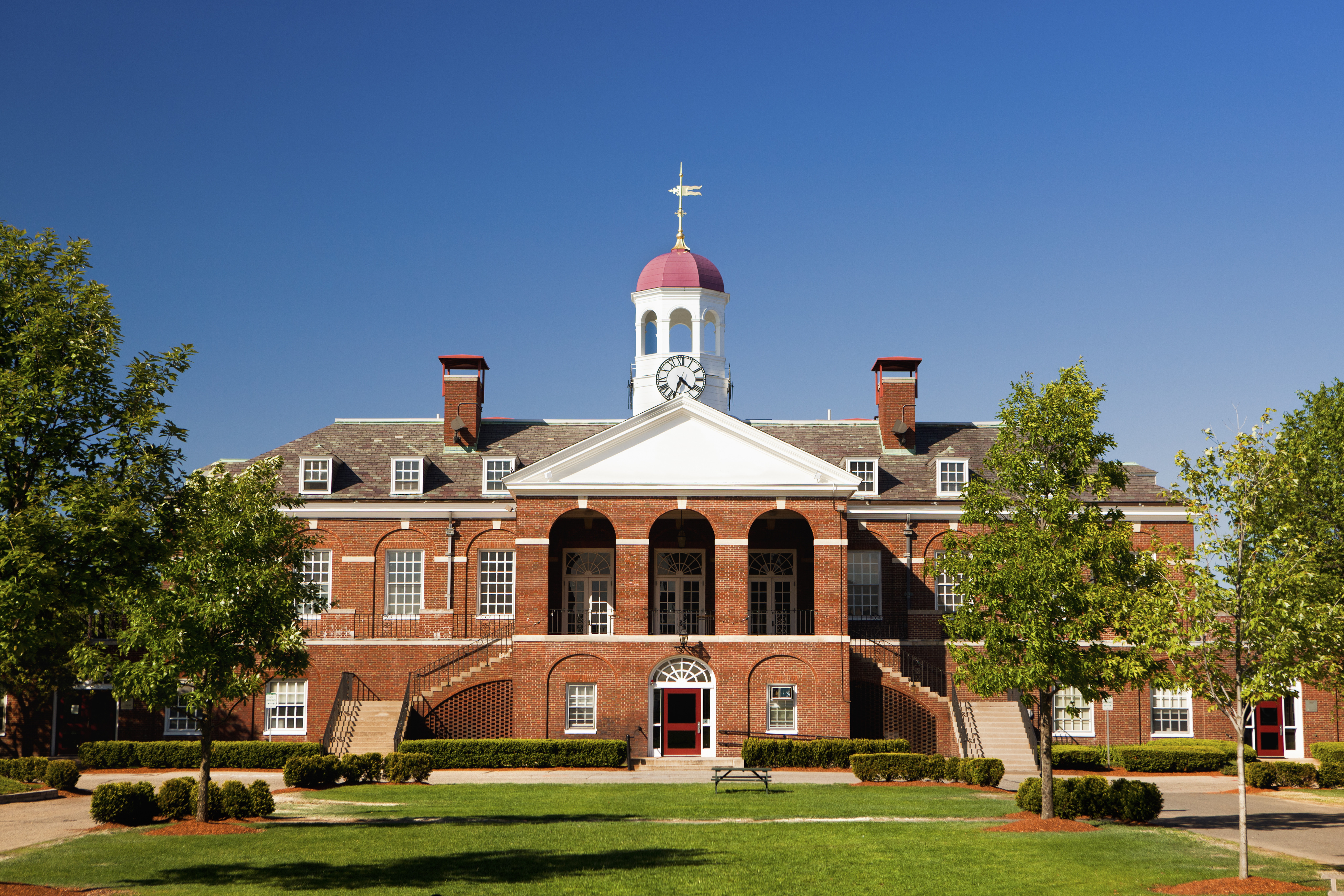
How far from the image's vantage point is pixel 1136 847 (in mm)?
21062

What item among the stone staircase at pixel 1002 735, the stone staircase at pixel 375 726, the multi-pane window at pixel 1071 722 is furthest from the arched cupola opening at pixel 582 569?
the multi-pane window at pixel 1071 722

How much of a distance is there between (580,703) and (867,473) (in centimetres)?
1336

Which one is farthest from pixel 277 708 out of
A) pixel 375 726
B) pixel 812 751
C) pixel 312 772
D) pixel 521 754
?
pixel 812 751

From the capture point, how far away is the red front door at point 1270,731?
133 ft

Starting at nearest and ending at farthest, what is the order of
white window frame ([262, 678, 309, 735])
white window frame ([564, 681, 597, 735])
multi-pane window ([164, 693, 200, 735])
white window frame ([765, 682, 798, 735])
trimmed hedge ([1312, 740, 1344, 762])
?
trimmed hedge ([1312, 740, 1344, 762])
white window frame ([765, 682, 798, 735])
white window frame ([564, 681, 597, 735])
white window frame ([262, 678, 309, 735])
multi-pane window ([164, 693, 200, 735])

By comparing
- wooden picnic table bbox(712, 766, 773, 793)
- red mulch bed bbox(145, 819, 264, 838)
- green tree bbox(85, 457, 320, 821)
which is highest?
green tree bbox(85, 457, 320, 821)

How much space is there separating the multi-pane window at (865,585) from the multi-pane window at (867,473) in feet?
7.30

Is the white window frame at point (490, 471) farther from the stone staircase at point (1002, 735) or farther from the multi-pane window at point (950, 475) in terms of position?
the stone staircase at point (1002, 735)

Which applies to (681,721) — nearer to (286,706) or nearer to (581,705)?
(581,705)

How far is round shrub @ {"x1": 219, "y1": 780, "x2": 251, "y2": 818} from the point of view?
23.3 meters

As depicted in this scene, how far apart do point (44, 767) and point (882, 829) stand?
2137 centimetres

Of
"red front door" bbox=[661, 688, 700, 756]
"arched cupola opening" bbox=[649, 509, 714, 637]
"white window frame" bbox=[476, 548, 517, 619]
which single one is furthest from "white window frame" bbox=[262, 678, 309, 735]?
"red front door" bbox=[661, 688, 700, 756]

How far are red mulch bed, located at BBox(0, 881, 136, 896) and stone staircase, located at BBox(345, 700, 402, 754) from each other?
17.9m

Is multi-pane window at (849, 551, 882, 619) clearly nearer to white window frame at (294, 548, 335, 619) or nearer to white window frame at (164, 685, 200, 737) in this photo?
white window frame at (294, 548, 335, 619)
